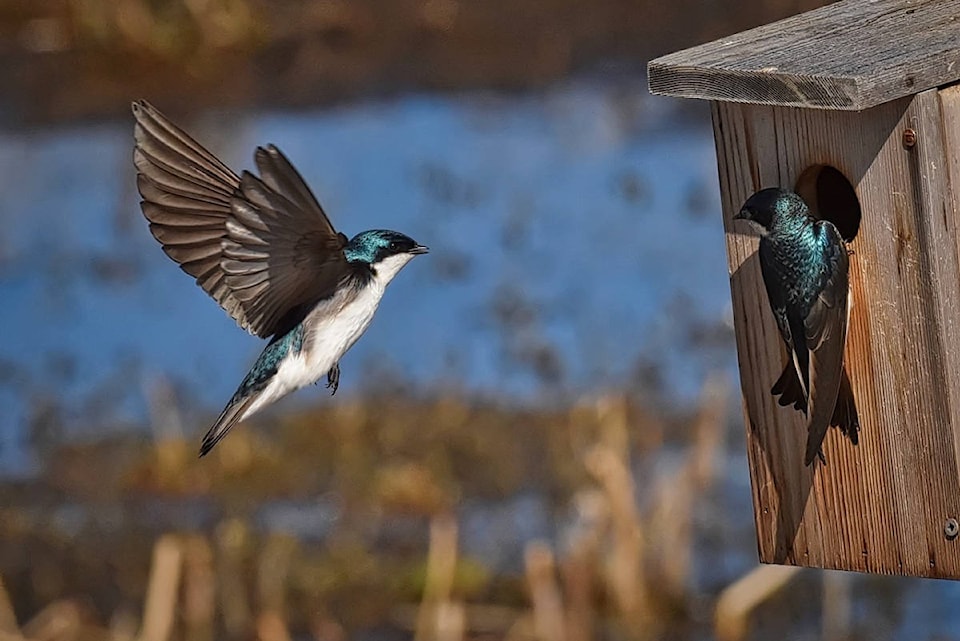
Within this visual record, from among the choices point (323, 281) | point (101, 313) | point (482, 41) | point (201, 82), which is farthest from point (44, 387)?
point (323, 281)

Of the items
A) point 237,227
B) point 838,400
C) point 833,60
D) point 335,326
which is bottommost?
point 838,400

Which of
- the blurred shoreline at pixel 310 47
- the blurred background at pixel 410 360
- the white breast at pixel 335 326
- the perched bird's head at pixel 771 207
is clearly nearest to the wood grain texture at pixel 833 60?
the perched bird's head at pixel 771 207

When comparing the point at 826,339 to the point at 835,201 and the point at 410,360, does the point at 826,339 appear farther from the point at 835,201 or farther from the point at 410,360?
the point at 410,360

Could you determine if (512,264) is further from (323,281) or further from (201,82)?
(323,281)

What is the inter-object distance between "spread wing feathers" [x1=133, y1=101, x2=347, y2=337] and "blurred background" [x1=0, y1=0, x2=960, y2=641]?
231 centimetres

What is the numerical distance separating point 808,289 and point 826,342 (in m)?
0.08

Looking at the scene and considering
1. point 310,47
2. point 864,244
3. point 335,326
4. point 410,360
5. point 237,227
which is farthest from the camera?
point 310,47

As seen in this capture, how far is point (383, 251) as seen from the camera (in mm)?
2184

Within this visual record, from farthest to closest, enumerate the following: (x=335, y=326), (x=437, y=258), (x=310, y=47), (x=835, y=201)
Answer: (x=310, y=47) → (x=437, y=258) → (x=835, y=201) → (x=335, y=326)

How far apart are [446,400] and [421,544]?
32.0 inches

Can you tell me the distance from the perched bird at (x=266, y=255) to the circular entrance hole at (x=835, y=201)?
2.11 ft

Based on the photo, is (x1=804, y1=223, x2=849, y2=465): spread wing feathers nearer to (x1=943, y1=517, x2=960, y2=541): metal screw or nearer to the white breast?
(x1=943, y1=517, x2=960, y2=541): metal screw

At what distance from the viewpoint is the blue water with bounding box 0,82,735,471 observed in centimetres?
666

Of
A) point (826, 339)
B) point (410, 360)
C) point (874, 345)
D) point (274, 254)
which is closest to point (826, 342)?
point (826, 339)
